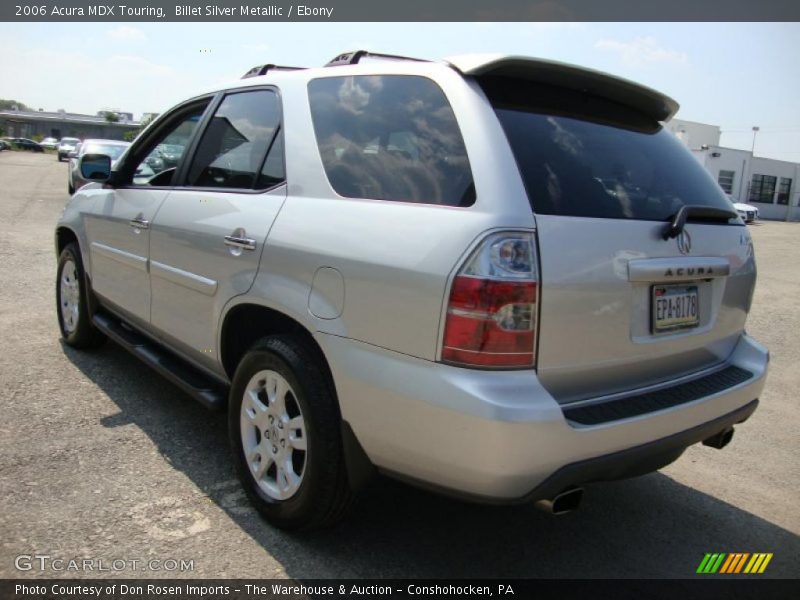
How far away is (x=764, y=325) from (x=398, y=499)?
251 inches

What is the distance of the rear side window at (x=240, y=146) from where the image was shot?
2.96 metres

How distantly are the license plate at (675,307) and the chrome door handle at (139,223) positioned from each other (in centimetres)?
270

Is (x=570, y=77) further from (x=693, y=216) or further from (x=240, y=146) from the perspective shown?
(x=240, y=146)

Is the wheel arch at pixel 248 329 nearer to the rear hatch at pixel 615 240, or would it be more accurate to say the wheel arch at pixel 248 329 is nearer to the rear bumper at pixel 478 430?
the rear bumper at pixel 478 430

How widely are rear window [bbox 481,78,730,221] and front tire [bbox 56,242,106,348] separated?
3.53m

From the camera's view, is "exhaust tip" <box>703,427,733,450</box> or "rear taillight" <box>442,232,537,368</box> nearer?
"rear taillight" <box>442,232,537,368</box>

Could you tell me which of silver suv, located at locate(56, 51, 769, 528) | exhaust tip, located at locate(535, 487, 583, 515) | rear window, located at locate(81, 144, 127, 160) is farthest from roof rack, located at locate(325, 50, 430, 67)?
rear window, located at locate(81, 144, 127, 160)

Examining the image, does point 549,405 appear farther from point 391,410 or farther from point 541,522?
point 541,522

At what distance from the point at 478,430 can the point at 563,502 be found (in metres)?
0.47

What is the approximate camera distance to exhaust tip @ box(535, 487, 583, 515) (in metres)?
2.13

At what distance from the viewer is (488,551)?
2744 millimetres

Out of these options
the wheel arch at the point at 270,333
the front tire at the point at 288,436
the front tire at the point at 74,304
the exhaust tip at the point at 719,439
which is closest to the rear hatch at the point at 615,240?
the exhaust tip at the point at 719,439

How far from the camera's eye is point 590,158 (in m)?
2.45

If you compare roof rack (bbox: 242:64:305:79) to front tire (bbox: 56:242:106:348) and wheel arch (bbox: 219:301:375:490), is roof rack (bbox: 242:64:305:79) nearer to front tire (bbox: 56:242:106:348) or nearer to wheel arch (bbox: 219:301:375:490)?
wheel arch (bbox: 219:301:375:490)
